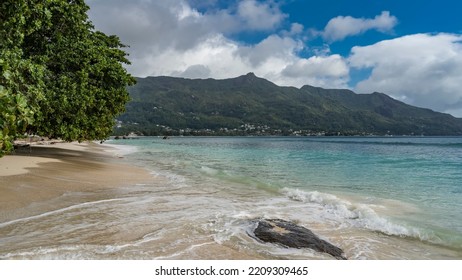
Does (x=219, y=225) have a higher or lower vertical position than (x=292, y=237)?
lower

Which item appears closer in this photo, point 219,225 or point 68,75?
point 219,225

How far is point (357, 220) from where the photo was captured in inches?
482

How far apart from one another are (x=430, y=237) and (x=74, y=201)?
1326 cm

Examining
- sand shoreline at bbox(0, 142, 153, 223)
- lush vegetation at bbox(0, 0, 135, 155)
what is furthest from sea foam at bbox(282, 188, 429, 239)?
lush vegetation at bbox(0, 0, 135, 155)

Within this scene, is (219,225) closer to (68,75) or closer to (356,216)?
(356,216)

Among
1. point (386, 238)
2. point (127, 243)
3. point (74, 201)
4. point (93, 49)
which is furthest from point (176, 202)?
point (93, 49)

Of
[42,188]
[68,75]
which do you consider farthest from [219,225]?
[68,75]

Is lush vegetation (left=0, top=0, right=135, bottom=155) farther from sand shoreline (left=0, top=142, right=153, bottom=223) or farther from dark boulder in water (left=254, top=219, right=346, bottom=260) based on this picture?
dark boulder in water (left=254, top=219, right=346, bottom=260)

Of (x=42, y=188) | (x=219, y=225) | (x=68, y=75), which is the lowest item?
(x=219, y=225)

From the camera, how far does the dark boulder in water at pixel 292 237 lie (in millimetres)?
8383

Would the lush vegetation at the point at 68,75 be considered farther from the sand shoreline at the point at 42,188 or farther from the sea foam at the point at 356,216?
the sea foam at the point at 356,216

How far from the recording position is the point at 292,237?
879cm

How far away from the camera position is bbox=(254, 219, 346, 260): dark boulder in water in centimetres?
838

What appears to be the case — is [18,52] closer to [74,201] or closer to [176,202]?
[74,201]
